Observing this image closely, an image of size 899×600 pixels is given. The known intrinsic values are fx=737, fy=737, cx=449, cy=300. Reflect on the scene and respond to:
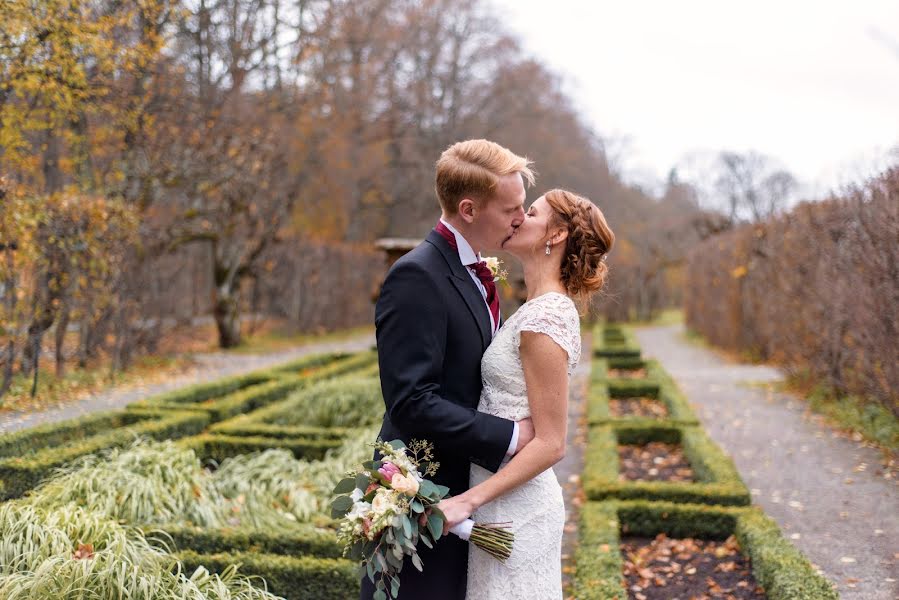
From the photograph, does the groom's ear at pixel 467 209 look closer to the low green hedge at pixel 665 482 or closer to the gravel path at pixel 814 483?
the gravel path at pixel 814 483

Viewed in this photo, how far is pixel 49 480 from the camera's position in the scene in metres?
4.57

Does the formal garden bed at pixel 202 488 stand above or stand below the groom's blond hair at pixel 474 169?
below

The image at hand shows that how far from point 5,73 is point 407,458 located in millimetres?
4824

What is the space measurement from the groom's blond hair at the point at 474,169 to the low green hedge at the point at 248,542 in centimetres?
235

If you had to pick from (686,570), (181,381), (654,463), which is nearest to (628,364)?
(654,463)

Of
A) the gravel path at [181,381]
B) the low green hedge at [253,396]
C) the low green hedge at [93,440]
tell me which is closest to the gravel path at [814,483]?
the low green hedge at [93,440]

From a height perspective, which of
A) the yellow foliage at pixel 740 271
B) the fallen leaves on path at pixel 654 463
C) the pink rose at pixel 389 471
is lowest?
the fallen leaves on path at pixel 654 463

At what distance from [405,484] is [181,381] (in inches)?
378

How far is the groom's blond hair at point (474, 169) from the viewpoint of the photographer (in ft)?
6.65

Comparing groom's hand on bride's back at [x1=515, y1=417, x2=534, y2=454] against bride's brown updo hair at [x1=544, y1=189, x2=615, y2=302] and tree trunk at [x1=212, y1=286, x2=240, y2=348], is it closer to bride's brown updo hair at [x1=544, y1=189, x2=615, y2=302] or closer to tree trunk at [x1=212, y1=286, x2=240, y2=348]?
bride's brown updo hair at [x1=544, y1=189, x2=615, y2=302]

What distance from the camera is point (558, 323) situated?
2.00 metres

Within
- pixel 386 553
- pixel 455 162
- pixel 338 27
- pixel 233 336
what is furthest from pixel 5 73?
pixel 338 27

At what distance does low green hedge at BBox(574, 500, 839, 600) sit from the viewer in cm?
341

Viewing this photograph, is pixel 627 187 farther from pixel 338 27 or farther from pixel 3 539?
pixel 3 539
